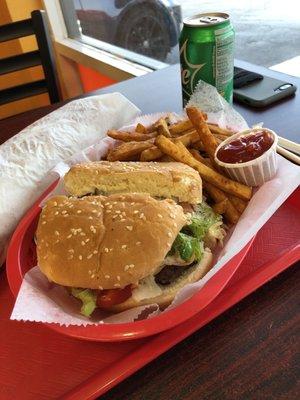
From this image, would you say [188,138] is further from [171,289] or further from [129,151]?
[171,289]

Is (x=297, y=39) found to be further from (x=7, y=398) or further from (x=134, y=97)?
(x=7, y=398)

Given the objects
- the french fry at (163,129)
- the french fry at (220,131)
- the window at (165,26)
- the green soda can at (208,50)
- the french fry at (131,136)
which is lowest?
the window at (165,26)

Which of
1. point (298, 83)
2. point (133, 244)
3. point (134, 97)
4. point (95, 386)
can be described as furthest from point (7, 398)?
point (298, 83)

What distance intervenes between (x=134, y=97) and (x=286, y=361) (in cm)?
150

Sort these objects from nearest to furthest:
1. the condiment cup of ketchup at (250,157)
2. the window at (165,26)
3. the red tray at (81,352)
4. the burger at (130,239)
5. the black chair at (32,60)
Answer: the red tray at (81,352) < the burger at (130,239) < the condiment cup of ketchup at (250,157) < the black chair at (32,60) < the window at (165,26)

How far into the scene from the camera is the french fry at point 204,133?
1339mm

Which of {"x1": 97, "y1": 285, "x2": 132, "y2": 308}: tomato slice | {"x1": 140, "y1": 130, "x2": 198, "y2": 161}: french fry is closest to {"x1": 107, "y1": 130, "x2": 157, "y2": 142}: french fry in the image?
{"x1": 140, "y1": 130, "x2": 198, "y2": 161}: french fry

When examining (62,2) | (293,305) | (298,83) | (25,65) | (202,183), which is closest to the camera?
(293,305)

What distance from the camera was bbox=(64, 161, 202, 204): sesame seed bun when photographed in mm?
1173

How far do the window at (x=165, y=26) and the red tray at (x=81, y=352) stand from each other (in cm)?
158

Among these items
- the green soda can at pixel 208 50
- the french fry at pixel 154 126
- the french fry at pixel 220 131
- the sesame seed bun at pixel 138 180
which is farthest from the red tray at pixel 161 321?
the green soda can at pixel 208 50

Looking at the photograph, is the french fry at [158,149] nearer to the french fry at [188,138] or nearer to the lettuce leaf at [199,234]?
the french fry at [188,138]

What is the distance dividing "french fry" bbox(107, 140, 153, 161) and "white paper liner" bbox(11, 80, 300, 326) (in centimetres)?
18

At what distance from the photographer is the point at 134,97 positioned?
2055mm
